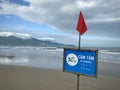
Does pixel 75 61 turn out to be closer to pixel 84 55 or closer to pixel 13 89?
pixel 84 55

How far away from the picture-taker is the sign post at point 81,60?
418cm

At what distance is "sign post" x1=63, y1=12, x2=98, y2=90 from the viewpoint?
4.18 metres

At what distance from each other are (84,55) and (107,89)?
3.93m

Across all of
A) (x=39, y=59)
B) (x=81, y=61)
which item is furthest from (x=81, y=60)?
(x=39, y=59)

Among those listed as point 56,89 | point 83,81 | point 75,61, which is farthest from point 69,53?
point 83,81

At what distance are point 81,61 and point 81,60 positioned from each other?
0.08 feet

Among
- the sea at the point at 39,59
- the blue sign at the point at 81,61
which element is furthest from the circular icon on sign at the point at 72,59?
the sea at the point at 39,59

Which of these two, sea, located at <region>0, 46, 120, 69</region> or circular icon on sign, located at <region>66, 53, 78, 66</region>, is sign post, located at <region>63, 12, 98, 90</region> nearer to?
circular icon on sign, located at <region>66, 53, 78, 66</region>

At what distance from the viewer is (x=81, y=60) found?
14.4 feet

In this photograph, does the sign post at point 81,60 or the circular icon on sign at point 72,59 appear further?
the circular icon on sign at point 72,59

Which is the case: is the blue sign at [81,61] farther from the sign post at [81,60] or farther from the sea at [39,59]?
the sea at [39,59]

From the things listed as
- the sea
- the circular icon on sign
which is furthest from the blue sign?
the sea

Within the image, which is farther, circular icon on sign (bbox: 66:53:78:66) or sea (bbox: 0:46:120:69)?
sea (bbox: 0:46:120:69)

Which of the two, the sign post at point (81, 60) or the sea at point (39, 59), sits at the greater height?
the sign post at point (81, 60)
